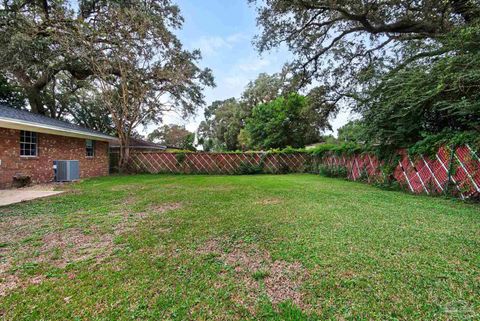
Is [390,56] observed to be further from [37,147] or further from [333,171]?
[37,147]

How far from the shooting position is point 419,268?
1.83 meters

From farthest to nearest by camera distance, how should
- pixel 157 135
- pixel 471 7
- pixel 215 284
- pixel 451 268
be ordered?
1. pixel 157 135
2. pixel 471 7
3. pixel 451 268
4. pixel 215 284

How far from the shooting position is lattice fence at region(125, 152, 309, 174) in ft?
A: 39.6

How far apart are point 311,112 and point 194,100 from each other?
6.65m

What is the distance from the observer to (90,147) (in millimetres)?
10109

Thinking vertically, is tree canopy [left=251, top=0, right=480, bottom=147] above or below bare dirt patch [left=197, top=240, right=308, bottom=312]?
above

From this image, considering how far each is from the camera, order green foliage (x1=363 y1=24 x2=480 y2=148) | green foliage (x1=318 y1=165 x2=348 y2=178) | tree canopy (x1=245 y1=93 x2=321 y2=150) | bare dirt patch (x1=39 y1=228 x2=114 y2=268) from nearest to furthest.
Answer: bare dirt patch (x1=39 y1=228 x2=114 y2=268), green foliage (x1=363 y1=24 x2=480 y2=148), green foliage (x1=318 y1=165 x2=348 y2=178), tree canopy (x1=245 y1=93 x2=321 y2=150)

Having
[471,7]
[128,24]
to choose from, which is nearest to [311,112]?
[471,7]

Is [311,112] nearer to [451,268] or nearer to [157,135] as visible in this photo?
[451,268]

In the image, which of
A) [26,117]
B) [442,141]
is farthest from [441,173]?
[26,117]

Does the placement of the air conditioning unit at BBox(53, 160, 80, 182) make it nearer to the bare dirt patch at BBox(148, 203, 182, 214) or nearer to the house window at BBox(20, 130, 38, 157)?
the house window at BBox(20, 130, 38, 157)

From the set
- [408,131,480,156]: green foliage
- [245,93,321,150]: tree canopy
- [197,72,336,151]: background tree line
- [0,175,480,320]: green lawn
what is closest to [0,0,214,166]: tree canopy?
[197,72,336,151]: background tree line

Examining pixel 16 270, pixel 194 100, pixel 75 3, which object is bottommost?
pixel 16 270

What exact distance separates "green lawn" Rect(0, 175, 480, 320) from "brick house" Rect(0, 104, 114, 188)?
4.57 metres
